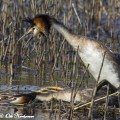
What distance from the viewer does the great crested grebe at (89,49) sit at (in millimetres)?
8141

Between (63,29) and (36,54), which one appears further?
(36,54)

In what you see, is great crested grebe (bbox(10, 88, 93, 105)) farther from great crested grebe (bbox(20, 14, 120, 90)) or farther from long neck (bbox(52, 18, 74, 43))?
long neck (bbox(52, 18, 74, 43))

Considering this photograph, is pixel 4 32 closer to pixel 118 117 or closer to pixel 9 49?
pixel 9 49

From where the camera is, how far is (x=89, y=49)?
26.9 feet

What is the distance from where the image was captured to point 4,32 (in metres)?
11.1

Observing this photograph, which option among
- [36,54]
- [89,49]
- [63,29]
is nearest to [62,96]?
[89,49]

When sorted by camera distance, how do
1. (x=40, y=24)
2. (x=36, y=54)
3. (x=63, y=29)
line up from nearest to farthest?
(x=40, y=24)
(x=63, y=29)
(x=36, y=54)

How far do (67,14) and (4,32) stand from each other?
187 cm

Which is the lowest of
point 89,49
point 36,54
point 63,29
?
point 36,54

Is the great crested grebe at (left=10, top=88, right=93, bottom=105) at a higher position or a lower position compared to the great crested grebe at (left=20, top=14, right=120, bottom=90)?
lower

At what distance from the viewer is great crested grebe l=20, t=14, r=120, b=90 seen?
8.14 m

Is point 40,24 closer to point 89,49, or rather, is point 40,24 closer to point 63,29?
point 63,29

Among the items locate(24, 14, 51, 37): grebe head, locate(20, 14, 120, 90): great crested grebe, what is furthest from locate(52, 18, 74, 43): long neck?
locate(24, 14, 51, 37): grebe head

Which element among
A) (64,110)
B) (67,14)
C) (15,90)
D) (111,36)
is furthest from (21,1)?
(64,110)
